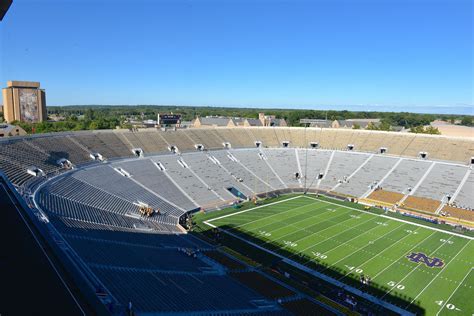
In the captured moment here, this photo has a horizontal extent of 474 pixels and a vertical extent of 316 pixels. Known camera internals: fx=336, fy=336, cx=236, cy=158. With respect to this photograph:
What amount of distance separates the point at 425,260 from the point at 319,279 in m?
9.30

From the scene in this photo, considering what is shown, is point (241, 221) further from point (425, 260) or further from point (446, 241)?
point (446, 241)

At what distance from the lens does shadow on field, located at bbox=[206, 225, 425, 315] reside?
1981 centimetres

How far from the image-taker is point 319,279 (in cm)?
2242

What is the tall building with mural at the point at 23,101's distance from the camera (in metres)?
114

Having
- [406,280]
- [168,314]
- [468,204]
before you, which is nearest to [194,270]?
[168,314]

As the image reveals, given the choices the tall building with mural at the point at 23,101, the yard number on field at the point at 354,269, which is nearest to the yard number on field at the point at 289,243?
the yard number on field at the point at 354,269

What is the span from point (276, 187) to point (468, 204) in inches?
846

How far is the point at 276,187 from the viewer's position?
44688 mm

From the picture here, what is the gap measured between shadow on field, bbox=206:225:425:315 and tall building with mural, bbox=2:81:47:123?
115m

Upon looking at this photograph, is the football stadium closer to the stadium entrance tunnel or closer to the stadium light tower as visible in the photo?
the stadium entrance tunnel

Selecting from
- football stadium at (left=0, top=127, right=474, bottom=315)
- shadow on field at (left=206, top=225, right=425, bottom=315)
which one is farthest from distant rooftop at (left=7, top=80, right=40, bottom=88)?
shadow on field at (left=206, top=225, right=425, bottom=315)

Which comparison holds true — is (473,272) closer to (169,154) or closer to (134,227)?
(134,227)

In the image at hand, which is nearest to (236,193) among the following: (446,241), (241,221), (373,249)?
(241,221)

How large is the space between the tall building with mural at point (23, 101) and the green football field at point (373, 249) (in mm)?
111279
